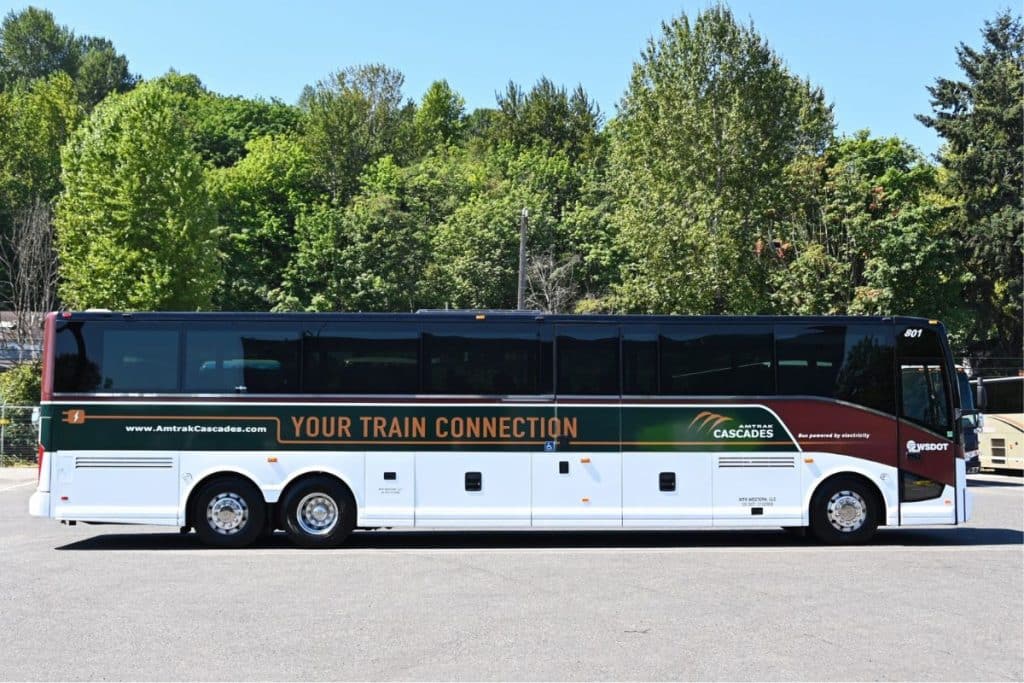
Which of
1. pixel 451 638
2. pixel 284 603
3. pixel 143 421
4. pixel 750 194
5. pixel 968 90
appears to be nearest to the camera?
pixel 451 638

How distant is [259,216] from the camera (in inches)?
2576

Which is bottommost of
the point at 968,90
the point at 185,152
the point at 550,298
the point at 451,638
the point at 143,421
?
the point at 451,638

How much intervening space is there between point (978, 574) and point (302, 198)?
5855 cm

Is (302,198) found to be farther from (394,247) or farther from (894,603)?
(894,603)

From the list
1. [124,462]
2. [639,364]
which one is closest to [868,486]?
[639,364]

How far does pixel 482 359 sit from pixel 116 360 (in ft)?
16.2

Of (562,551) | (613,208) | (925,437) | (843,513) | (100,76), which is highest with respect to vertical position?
(100,76)

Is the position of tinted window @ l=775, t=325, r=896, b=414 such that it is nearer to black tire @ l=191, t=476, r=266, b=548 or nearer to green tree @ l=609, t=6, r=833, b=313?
black tire @ l=191, t=476, r=266, b=548

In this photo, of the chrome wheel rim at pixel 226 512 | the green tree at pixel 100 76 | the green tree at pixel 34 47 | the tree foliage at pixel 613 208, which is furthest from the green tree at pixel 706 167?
the green tree at pixel 34 47

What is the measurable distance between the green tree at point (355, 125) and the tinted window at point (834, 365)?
5475 centimetres

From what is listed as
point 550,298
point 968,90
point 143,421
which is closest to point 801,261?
point 550,298

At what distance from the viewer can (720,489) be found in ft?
54.0

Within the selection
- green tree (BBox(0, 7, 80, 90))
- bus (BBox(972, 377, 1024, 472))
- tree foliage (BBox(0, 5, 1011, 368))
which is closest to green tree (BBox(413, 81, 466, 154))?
tree foliage (BBox(0, 5, 1011, 368))

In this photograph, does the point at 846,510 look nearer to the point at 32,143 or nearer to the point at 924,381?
the point at 924,381
